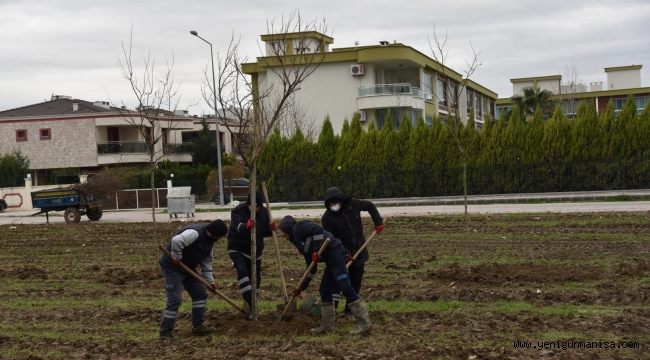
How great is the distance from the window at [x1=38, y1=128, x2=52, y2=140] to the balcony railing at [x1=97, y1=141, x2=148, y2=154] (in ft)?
12.2

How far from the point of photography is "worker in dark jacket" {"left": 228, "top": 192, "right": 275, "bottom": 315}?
10094 mm

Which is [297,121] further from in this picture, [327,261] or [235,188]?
[327,261]

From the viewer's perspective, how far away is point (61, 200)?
31656 mm

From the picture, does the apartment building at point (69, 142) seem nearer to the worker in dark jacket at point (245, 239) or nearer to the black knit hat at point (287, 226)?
the worker in dark jacket at point (245, 239)

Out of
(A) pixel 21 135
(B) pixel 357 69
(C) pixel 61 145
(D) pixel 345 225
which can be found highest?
(B) pixel 357 69

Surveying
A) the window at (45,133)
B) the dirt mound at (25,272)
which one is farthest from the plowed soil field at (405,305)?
the window at (45,133)

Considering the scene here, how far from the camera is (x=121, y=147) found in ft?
197

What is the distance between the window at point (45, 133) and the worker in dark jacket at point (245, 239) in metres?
52.5

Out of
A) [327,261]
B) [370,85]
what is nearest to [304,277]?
[327,261]

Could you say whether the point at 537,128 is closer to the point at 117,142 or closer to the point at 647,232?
the point at 647,232

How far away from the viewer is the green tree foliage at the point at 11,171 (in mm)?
54656

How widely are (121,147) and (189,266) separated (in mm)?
52616

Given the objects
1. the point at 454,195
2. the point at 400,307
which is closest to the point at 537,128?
the point at 454,195

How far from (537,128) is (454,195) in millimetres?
5084
